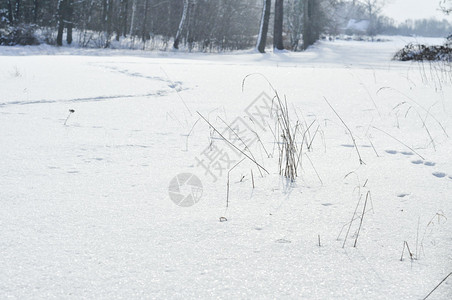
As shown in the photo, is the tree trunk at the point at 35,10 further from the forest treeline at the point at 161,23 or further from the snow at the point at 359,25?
the snow at the point at 359,25

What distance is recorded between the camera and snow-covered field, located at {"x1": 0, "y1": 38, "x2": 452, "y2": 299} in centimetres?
98

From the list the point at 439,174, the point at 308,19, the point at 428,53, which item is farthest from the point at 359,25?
the point at 439,174

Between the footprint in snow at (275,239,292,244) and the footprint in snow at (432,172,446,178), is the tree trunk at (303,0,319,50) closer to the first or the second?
the footprint in snow at (432,172,446,178)

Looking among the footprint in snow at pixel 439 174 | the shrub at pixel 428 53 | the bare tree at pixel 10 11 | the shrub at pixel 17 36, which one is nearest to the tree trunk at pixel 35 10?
the bare tree at pixel 10 11

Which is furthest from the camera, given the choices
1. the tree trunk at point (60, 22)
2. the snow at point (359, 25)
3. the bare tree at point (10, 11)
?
the snow at point (359, 25)

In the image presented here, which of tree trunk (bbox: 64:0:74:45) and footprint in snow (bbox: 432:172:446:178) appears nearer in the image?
footprint in snow (bbox: 432:172:446:178)

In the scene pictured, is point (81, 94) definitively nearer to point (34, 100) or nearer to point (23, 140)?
point (34, 100)

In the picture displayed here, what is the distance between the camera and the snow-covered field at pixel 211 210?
0.98 meters

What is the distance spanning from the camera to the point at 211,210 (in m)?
1.43

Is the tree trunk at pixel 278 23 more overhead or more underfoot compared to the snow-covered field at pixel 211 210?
more overhead

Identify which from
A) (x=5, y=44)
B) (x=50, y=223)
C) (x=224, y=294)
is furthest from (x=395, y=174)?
(x=5, y=44)

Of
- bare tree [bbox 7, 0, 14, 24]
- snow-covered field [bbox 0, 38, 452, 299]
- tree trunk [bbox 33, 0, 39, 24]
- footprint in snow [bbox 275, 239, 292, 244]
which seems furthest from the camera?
tree trunk [bbox 33, 0, 39, 24]

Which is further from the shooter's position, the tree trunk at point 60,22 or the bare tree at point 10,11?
the bare tree at point 10,11

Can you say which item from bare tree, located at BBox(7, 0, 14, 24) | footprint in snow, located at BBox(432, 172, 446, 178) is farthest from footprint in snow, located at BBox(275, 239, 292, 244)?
bare tree, located at BBox(7, 0, 14, 24)
